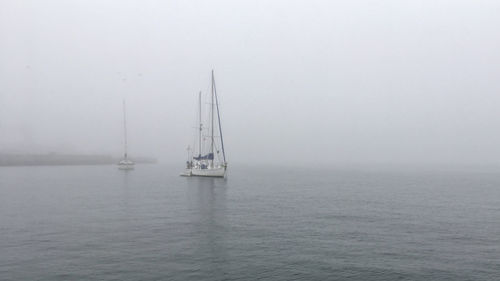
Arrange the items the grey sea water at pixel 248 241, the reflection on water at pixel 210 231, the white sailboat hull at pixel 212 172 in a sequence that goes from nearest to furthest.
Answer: the grey sea water at pixel 248 241 < the reflection on water at pixel 210 231 < the white sailboat hull at pixel 212 172

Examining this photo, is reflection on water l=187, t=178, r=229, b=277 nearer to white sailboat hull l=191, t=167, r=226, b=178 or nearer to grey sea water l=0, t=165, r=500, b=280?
grey sea water l=0, t=165, r=500, b=280

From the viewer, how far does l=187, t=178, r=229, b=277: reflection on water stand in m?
29.1

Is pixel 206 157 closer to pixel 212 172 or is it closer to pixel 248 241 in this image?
pixel 212 172

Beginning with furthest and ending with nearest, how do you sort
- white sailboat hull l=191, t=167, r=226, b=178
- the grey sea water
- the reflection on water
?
white sailboat hull l=191, t=167, r=226, b=178
the reflection on water
the grey sea water

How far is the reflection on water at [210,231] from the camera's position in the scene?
2915 centimetres

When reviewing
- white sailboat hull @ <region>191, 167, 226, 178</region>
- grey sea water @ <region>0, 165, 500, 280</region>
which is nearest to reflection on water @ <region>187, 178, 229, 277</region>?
grey sea water @ <region>0, 165, 500, 280</region>

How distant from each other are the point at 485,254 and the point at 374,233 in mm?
10579

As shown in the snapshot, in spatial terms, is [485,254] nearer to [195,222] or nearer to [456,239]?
A: [456,239]

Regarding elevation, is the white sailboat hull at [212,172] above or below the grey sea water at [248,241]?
above

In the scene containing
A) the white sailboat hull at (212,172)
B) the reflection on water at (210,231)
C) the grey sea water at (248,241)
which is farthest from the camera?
the white sailboat hull at (212,172)

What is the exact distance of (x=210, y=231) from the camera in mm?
40500

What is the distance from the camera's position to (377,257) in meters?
30.7

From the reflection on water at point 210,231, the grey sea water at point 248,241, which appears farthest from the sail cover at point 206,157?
the grey sea water at point 248,241

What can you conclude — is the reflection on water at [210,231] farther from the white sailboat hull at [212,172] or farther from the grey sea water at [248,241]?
the white sailboat hull at [212,172]
